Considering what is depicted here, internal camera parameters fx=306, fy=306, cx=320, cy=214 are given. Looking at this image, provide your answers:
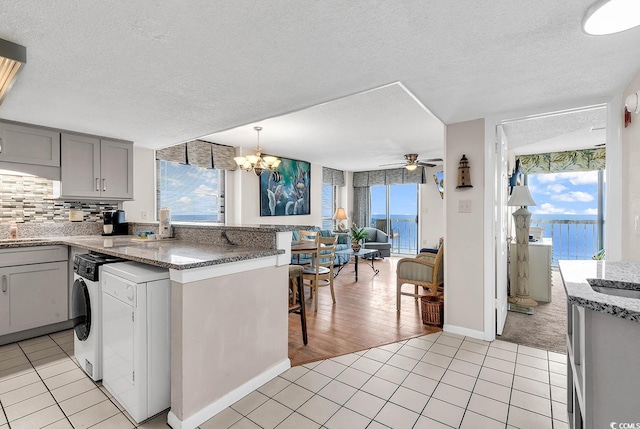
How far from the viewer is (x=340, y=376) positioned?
2188 mm

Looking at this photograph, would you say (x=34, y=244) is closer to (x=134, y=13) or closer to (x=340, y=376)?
(x=134, y=13)

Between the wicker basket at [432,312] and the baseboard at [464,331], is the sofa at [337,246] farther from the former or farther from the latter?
the baseboard at [464,331]

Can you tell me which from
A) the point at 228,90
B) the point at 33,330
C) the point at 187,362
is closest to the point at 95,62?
the point at 228,90

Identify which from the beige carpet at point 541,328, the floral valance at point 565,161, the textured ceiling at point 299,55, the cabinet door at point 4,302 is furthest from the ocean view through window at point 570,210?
the cabinet door at point 4,302

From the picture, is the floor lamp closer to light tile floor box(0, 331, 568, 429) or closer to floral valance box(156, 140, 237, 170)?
light tile floor box(0, 331, 568, 429)

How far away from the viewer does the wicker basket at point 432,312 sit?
10.2ft

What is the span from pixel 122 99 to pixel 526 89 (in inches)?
123

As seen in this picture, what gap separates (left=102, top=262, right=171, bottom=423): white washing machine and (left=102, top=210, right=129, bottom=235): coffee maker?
2111 millimetres

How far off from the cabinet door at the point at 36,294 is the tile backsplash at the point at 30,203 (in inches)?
28.2

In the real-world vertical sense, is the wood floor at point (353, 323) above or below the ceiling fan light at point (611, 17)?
below

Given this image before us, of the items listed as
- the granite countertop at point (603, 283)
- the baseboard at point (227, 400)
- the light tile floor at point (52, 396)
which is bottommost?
the light tile floor at point (52, 396)

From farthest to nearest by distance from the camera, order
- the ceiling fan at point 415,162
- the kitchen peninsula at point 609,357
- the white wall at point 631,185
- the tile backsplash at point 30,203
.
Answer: the ceiling fan at point 415,162 → the tile backsplash at point 30,203 → the white wall at point 631,185 → the kitchen peninsula at point 609,357

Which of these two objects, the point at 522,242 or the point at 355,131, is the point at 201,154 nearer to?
the point at 355,131

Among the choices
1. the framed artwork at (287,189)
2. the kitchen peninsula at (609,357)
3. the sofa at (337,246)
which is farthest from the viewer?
the framed artwork at (287,189)
